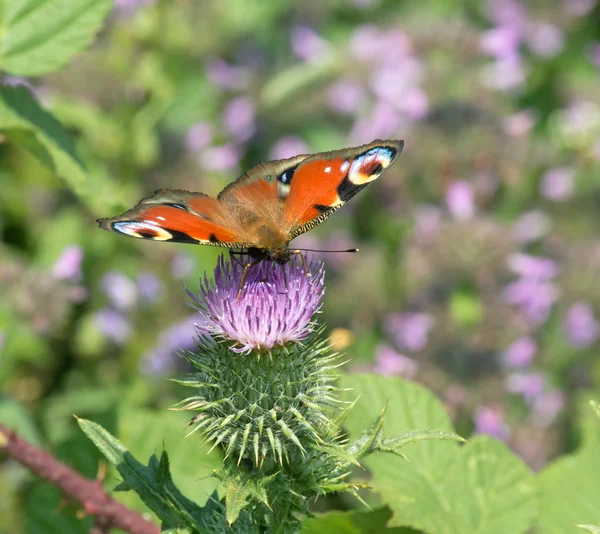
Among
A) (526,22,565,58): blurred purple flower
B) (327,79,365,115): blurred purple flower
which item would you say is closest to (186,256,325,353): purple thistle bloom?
(327,79,365,115): blurred purple flower

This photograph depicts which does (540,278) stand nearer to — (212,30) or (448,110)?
(448,110)

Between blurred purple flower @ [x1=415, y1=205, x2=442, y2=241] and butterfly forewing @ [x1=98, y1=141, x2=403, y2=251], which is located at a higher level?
blurred purple flower @ [x1=415, y1=205, x2=442, y2=241]

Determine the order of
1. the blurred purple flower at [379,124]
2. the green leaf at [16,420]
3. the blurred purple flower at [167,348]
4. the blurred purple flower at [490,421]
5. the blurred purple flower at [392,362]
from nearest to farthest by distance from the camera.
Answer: the green leaf at [16,420] < the blurred purple flower at [490,421] < the blurred purple flower at [392,362] < the blurred purple flower at [167,348] < the blurred purple flower at [379,124]

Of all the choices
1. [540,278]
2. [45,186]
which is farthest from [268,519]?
[45,186]

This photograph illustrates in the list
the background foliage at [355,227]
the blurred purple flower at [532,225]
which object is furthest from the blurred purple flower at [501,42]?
the blurred purple flower at [532,225]

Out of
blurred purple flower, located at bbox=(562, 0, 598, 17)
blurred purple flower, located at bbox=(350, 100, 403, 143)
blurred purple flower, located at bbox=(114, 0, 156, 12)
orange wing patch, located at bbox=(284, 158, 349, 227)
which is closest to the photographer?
orange wing patch, located at bbox=(284, 158, 349, 227)

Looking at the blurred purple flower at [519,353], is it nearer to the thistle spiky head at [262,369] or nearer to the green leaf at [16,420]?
the green leaf at [16,420]

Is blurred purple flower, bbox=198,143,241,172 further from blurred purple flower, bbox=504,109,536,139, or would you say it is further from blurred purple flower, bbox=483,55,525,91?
blurred purple flower, bbox=504,109,536,139

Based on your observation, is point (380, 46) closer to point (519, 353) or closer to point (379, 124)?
point (379, 124)
